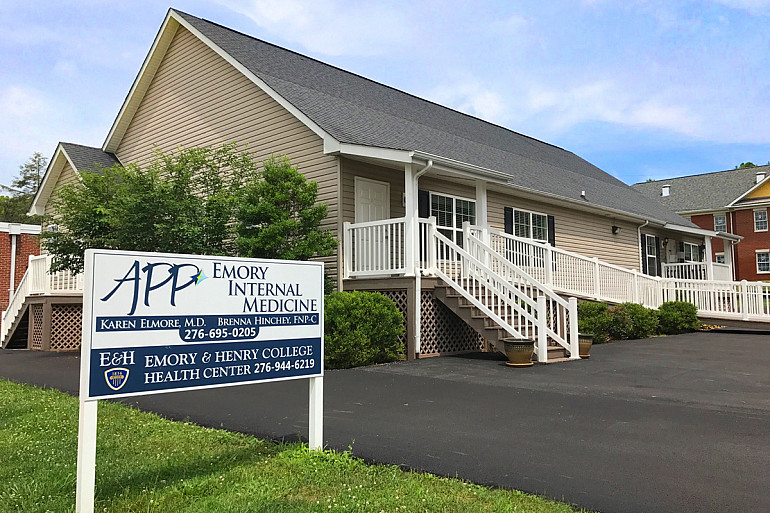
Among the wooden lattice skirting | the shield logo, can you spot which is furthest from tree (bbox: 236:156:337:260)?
the shield logo

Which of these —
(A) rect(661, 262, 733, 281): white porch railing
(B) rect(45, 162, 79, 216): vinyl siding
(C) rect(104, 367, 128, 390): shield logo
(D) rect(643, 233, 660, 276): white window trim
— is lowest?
(C) rect(104, 367, 128, 390): shield logo

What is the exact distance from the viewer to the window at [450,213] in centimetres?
1454

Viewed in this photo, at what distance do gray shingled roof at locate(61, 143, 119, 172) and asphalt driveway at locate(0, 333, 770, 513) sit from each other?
Answer: 8891 millimetres

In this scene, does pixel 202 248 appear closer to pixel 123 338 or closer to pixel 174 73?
pixel 174 73

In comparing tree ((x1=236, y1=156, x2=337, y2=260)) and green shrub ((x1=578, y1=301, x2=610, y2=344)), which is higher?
tree ((x1=236, y1=156, x2=337, y2=260))

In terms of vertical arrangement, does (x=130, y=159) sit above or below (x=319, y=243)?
above

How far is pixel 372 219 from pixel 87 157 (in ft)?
34.4

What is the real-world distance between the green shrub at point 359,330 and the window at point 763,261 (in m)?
37.1

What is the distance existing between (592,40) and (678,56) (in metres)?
3.54

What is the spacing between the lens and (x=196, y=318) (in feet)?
14.8

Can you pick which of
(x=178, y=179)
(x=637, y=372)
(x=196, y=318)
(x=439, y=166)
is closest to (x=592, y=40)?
(x=439, y=166)

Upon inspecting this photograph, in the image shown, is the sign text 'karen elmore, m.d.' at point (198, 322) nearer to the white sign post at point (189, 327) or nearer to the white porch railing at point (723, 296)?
the white sign post at point (189, 327)

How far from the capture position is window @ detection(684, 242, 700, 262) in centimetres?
2705

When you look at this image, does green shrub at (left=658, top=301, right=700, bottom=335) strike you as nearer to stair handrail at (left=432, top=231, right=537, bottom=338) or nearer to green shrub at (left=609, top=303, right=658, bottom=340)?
green shrub at (left=609, top=303, right=658, bottom=340)
